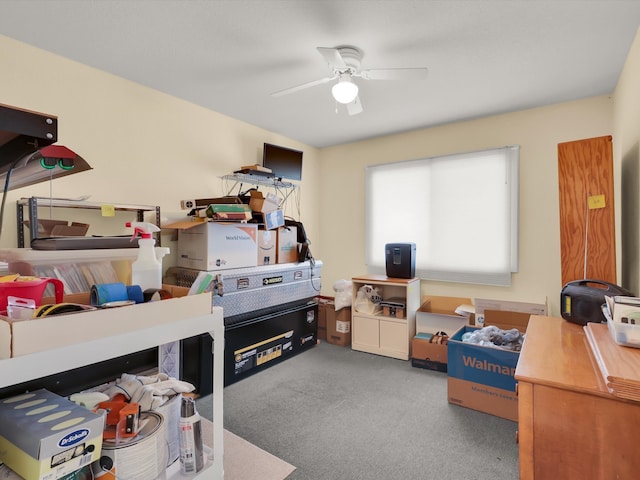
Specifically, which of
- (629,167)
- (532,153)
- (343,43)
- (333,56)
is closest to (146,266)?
(333,56)

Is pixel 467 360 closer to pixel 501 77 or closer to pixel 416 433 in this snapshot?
pixel 416 433

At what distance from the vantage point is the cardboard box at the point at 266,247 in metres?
3.00

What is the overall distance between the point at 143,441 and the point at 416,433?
1.64 meters

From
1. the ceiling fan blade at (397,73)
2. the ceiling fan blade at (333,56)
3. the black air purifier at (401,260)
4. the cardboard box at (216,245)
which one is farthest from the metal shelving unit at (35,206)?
the black air purifier at (401,260)

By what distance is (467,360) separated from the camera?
2285mm

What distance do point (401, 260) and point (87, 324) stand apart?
3016 mm

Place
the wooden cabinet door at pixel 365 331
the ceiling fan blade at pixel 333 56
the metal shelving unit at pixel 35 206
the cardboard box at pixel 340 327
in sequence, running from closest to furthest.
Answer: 1. the ceiling fan blade at pixel 333 56
2. the metal shelving unit at pixel 35 206
3. the wooden cabinet door at pixel 365 331
4. the cardboard box at pixel 340 327

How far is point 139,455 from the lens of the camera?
86 centimetres

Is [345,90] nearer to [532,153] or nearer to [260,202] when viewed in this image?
[260,202]

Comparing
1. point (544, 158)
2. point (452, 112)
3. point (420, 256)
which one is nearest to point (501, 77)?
point (452, 112)

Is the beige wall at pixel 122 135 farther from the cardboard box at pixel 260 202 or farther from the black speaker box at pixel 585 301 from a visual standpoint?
the black speaker box at pixel 585 301

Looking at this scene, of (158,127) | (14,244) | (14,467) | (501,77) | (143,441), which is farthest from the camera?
(158,127)

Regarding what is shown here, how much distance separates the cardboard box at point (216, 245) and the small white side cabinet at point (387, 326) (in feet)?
4.01

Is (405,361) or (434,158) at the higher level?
(434,158)
